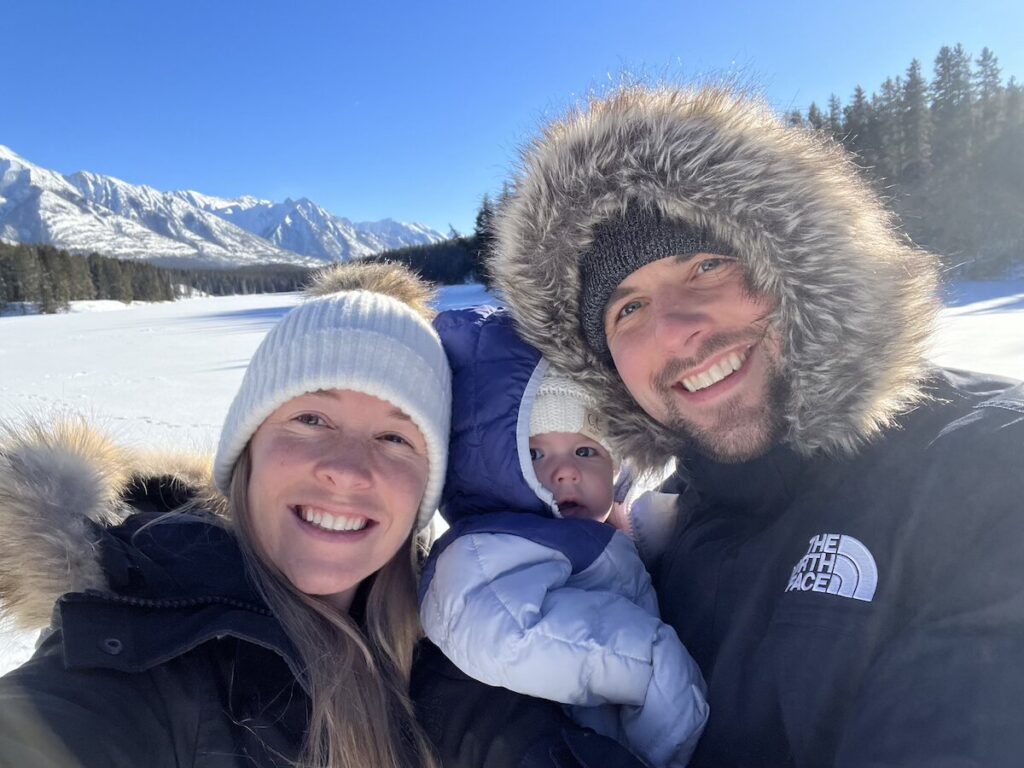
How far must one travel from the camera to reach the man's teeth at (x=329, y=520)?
1.46m

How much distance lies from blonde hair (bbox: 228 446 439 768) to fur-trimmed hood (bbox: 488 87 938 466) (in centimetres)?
87

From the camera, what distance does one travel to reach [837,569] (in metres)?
1.11

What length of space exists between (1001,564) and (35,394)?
31.7ft

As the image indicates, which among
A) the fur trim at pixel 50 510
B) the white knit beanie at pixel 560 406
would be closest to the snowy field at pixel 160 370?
the fur trim at pixel 50 510

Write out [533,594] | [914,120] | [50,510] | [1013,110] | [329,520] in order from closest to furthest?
[50,510] → [533,594] → [329,520] → [1013,110] → [914,120]

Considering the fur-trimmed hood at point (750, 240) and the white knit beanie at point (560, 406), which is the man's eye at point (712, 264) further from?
the white knit beanie at point (560, 406)

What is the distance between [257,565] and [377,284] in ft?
3.00

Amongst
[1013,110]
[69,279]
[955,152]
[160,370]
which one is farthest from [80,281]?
[1013,110]

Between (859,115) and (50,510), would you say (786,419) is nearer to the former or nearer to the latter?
(50,510)

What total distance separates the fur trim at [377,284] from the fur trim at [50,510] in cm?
75

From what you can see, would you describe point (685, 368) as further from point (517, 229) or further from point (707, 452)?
point (517, 229)

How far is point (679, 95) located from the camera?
1.72m

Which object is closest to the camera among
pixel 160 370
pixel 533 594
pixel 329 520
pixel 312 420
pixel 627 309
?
pixel 533 594

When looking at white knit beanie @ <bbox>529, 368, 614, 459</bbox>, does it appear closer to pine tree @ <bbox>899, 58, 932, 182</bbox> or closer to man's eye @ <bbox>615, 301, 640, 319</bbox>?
man's eye @ <bbox>615, 301, 640, 319</bbox>
